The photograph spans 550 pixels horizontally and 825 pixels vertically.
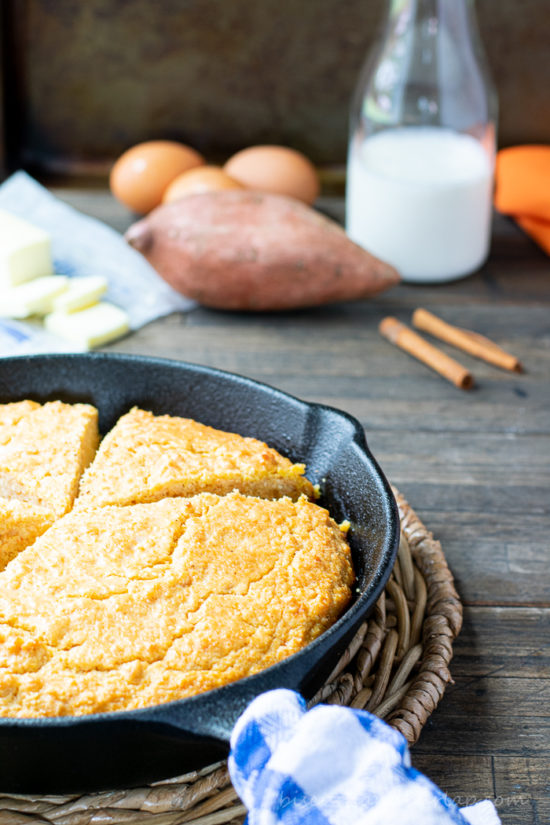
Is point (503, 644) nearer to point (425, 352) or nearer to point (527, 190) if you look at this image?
point (425, 352)

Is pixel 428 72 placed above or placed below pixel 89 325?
above

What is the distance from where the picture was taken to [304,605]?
1.18m

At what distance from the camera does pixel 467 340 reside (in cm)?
228

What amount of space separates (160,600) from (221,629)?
0.08 metres

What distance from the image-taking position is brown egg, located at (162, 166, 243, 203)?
2.63 m

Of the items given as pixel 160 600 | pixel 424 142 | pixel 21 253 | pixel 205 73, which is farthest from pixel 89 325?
pixel 205 73

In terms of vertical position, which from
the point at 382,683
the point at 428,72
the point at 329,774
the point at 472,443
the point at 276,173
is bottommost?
the point at 472,443

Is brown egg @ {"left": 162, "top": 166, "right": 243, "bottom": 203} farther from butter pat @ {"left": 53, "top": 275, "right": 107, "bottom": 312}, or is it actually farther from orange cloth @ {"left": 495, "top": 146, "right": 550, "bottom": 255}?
orange cloth @ {"left": 495, "top": 146, "right": 550, "bottom": 255}

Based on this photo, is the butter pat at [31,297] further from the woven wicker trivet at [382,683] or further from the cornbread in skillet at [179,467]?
the woven wicker trivet at [382,683]

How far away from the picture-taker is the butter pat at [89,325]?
2227mm

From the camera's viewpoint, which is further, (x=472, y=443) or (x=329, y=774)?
(x=472, y=443)

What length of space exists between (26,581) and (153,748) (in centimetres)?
29

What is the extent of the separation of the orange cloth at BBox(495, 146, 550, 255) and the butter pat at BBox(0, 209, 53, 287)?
→ 141cm

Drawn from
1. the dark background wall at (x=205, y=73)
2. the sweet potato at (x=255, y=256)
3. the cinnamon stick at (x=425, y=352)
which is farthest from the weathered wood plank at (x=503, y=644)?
the dark background wall at (x=205, y=73)
